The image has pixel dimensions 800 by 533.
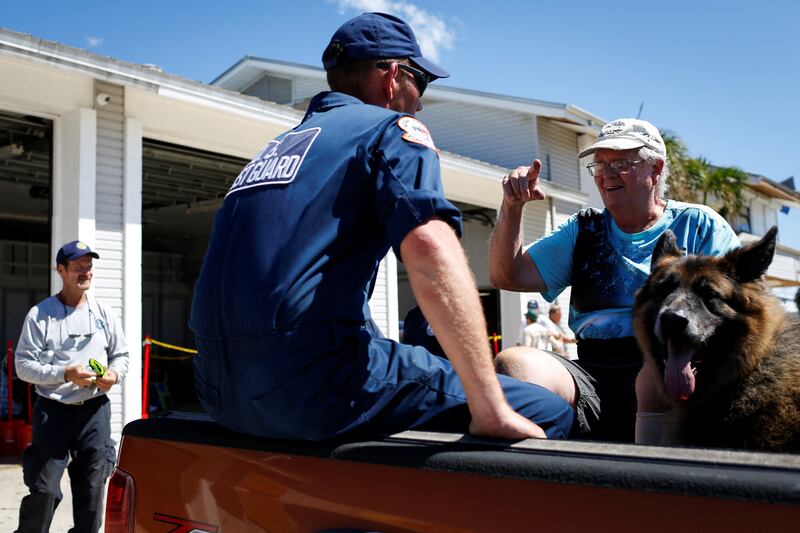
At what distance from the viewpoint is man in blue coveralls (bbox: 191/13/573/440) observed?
5.93 feet

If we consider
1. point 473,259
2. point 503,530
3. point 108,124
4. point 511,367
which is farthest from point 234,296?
point 473,259

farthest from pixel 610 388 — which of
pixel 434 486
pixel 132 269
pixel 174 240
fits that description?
pixel 174 240

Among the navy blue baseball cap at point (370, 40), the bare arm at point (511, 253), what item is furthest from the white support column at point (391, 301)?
the navy blue baseball cap at point (370, 40)

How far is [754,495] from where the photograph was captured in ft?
3.62

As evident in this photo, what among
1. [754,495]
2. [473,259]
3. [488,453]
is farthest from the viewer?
[473,259]

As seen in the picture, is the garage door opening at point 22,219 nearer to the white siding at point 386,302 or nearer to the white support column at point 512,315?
the white siding at point 386,302

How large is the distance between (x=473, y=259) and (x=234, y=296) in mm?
18626

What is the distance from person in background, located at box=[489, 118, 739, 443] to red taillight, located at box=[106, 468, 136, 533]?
1.41 metres

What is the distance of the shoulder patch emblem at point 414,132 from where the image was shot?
1997 mm

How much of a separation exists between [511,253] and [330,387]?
1586mm

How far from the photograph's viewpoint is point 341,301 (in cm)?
194

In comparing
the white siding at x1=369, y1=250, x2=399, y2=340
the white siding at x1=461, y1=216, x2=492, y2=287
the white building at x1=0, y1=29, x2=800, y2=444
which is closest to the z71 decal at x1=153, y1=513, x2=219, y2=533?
the white building at x1=0, y1=29, x2=800, y2=444

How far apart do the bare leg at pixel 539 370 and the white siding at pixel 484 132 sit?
18.0 meters

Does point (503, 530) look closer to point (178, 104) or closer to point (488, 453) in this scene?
point (488, 453)
